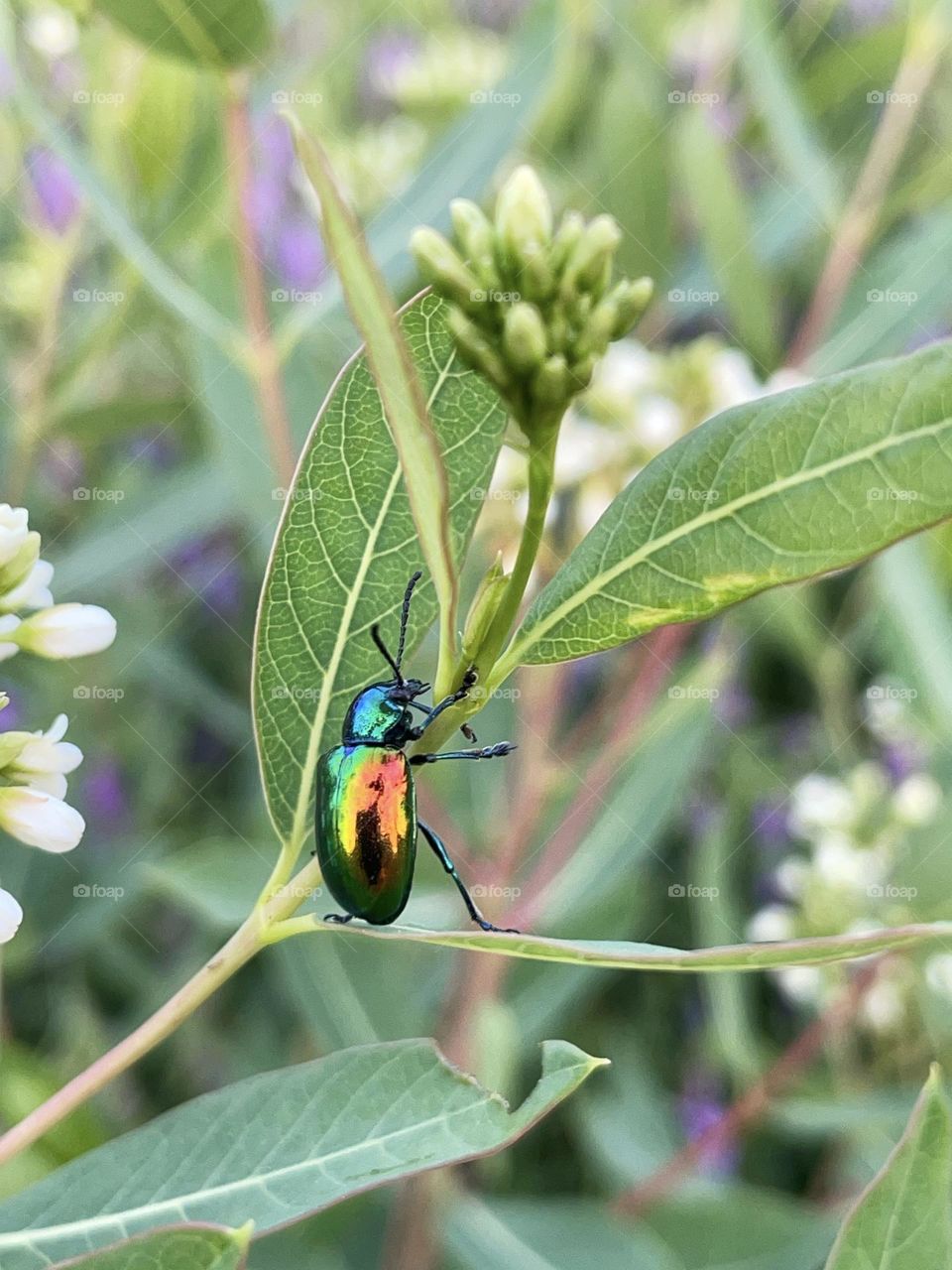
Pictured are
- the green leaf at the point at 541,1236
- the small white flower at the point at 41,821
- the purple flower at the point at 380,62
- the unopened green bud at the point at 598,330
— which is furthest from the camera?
the purple flower at the point at 380,62

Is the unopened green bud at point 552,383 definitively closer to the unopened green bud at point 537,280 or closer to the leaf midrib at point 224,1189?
the unopened green bud at point 537,280

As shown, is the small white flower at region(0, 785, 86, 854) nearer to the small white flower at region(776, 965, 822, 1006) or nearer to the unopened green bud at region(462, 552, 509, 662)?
the unopened green bud at region(462, 552, 509, 662)

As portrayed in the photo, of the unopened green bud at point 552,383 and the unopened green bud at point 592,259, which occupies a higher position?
the unopened green bud at point 592,259

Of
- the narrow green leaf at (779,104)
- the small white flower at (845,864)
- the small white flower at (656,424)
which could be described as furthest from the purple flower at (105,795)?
the narrow green leaf at (779,104)

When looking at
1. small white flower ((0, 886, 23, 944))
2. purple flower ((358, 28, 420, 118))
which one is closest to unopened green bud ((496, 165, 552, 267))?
small white flower ((0, 886, 23, 944))

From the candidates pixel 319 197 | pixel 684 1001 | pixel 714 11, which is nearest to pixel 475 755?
pixel 319 197

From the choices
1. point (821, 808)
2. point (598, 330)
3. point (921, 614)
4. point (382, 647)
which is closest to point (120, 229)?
point (382, 647)
